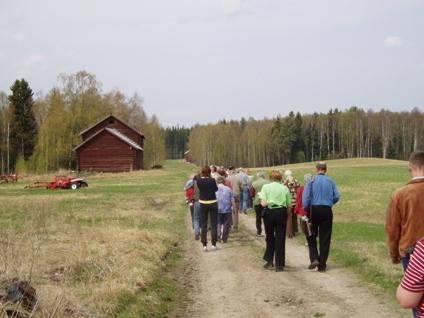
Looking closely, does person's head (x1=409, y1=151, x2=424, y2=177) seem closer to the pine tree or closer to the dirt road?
the dirt road

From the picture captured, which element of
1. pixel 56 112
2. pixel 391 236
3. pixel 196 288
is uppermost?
pixel 56 112

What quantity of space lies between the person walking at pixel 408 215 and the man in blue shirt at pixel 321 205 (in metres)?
4.79

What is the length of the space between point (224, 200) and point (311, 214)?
5021 mm

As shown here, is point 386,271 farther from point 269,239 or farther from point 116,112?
point 116,112

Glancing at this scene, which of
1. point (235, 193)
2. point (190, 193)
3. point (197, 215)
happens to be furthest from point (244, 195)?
point (197, 215)

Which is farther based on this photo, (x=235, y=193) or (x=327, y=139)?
(x=327, y=139)

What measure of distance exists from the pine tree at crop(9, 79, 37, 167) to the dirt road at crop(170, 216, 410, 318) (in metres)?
72.2

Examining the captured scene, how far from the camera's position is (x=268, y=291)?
9.80 meters

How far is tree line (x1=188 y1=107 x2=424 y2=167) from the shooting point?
129625mm

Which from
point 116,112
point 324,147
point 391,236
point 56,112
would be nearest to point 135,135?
point 56,112

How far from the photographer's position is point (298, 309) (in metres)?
8.53

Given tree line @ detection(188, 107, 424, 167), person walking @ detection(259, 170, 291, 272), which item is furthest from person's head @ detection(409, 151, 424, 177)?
tree line @ detection(188, 107, 424, 167)

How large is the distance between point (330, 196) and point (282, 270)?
1834mm

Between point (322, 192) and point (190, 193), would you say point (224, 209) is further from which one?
point (322, 192)
